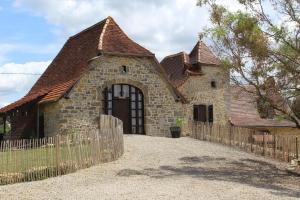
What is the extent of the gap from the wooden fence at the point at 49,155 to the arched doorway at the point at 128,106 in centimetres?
858

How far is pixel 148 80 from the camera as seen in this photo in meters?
26.1

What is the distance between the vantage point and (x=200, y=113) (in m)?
32.1

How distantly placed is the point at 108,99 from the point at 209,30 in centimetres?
842

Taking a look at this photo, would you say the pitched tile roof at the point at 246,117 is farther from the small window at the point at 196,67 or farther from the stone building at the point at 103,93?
the stone building at the point at 103,93

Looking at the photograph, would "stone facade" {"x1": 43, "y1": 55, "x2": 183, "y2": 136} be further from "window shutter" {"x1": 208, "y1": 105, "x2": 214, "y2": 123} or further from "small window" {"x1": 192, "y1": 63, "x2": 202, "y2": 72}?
"small window" {"x1": 192, "y1": 63, "x2": 202, "y2": 72}

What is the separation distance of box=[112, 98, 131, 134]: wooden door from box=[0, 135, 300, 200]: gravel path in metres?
5.00

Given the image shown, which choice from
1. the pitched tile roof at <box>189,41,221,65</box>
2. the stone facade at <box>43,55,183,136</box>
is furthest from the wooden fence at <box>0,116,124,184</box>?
the pitched tile roof at <box>189,41,221,65</box>

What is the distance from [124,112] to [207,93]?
27.6 ft

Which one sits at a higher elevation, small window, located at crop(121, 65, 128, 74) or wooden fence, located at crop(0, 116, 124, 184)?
small window, located at crop(121, 65, 128, 74)

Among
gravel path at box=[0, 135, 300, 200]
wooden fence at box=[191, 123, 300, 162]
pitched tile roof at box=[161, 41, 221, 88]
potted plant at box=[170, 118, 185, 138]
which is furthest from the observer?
pitched tile roof at box=[161, 41, 221, 88]

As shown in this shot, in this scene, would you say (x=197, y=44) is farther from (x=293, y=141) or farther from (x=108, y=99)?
(x=293, y=141)

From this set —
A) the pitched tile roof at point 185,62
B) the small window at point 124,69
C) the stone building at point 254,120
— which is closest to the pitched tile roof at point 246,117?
the stone building at point 254,120

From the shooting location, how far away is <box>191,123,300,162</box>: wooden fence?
70.0 ft

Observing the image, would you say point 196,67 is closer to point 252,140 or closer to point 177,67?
point 177,67
